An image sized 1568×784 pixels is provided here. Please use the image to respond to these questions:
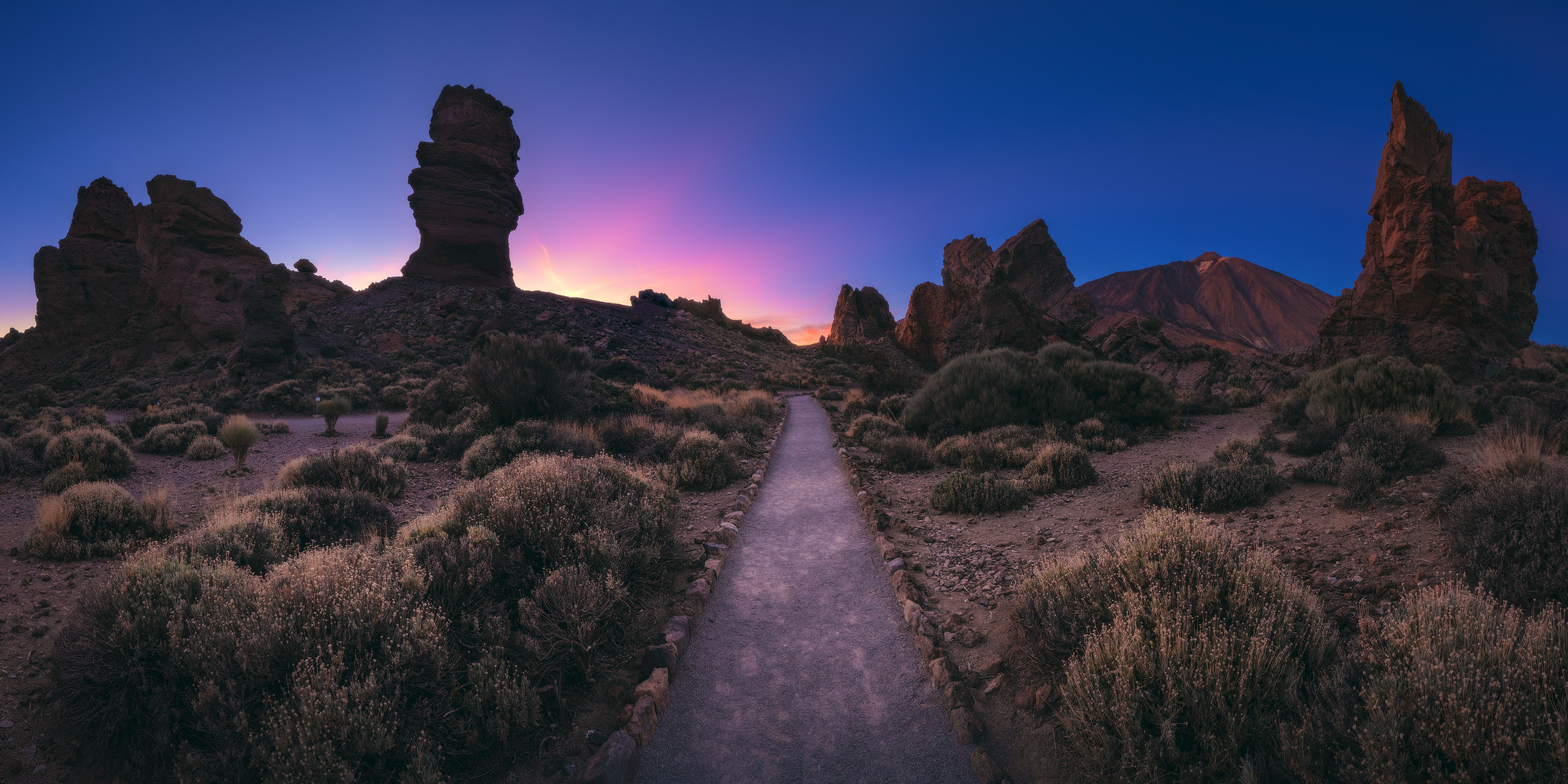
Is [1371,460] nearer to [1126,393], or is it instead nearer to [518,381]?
[1126,393]

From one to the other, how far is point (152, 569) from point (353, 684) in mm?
2454

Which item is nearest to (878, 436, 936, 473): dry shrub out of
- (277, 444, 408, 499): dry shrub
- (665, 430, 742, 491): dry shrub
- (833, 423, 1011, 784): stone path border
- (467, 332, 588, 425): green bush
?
(665, 430, 742, 491): dry shrub

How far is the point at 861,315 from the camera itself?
58.4 m

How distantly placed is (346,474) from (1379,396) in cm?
1995

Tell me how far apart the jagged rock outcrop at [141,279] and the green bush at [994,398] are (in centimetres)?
4888

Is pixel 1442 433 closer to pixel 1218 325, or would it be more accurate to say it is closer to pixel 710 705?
pixel 710 705

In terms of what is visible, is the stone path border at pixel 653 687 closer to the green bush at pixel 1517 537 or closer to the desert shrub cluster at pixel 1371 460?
the green bush at pixel 1517 537

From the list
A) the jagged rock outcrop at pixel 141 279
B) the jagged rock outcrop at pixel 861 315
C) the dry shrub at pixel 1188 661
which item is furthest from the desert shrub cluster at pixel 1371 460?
the jagged rock outcrop at pixel 141 279

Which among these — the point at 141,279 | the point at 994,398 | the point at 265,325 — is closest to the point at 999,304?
the point at 994,398

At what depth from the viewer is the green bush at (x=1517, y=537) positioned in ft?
12.0

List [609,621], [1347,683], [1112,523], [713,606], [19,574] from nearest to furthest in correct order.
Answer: [1347,683]
[609,621]
[19,574]
[713,606]
[1112,523]

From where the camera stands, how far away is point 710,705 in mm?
4148

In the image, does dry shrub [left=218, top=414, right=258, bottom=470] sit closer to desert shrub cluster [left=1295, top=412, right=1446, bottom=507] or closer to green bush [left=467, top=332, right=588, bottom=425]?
green bush [left=467, top=332, right=588, bottom=425]

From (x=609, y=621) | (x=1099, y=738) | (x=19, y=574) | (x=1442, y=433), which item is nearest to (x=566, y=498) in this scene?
(x=609, y=621)
